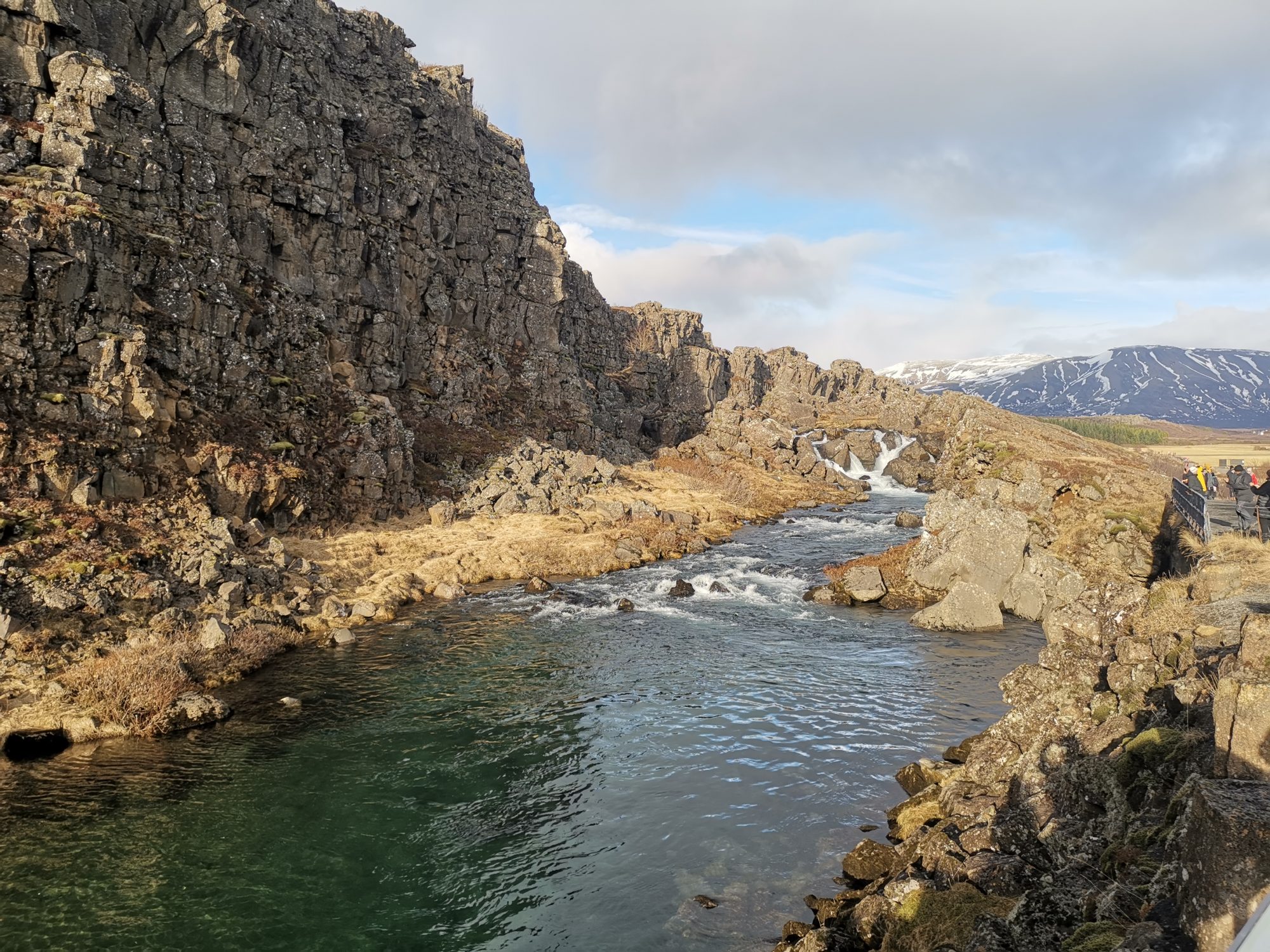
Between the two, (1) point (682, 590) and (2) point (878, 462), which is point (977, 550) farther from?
(2) point (878, 462)

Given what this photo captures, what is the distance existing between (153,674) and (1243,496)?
136 feet

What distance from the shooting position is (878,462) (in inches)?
3799

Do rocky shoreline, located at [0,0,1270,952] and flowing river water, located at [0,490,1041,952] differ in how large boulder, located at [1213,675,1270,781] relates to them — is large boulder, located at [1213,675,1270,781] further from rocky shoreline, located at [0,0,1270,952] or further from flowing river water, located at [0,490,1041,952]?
flowing river water, located at [0,490,1041,952]

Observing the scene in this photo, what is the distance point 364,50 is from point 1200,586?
267 feet

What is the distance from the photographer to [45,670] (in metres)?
23.4

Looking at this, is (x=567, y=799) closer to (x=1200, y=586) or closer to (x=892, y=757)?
(x=892, y=757)

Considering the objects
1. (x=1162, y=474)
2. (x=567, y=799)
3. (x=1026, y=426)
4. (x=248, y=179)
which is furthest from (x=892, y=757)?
(x=248, y=179)

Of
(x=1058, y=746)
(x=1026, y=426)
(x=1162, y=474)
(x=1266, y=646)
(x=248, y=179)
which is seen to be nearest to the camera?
(x=1266, y=646)

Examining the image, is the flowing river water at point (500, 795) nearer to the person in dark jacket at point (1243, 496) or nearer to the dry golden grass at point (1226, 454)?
the person in dark jacket at point (1243, 496)

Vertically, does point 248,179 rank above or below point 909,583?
above

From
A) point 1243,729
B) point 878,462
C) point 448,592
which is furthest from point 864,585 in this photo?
point 878,462

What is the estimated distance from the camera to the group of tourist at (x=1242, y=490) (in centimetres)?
2562

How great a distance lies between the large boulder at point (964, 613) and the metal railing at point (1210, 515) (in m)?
7.93

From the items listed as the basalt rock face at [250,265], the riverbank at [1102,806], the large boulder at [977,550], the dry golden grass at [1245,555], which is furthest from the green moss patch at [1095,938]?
the basalt rock face at [250,265]
